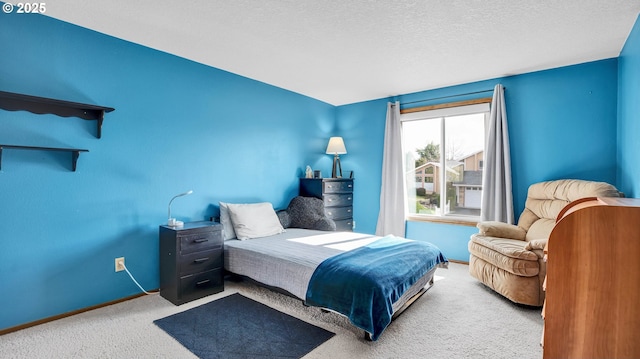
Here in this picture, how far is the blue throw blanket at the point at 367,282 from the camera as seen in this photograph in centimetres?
200

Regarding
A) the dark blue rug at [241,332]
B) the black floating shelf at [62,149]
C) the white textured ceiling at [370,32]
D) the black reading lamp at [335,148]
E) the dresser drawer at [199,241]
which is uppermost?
the white textured ceiling at [370,32]

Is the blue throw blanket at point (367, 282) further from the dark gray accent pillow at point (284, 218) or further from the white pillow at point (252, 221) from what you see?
the dark gray accent pillow at point (284, 218)

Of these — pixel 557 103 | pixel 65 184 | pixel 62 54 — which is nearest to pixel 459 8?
pixel 557 103

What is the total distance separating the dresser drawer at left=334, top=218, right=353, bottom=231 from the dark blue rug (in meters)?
2.16

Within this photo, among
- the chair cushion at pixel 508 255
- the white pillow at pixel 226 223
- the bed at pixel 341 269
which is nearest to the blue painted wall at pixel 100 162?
the white pillow at pixel 226 223

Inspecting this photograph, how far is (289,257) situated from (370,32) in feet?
6.94

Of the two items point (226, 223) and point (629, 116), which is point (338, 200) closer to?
point (226, 223)

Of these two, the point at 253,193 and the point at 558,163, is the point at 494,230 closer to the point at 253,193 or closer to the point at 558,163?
the point at 558,163

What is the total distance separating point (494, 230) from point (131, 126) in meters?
3.89

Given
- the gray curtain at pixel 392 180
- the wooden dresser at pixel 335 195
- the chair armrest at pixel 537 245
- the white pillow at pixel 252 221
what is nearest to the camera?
the chair armrest at pixel 537 245

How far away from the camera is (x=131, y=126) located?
9.28 ft

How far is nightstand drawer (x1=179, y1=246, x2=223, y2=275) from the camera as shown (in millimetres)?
2740

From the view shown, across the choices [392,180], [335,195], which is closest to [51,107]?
[335,195]

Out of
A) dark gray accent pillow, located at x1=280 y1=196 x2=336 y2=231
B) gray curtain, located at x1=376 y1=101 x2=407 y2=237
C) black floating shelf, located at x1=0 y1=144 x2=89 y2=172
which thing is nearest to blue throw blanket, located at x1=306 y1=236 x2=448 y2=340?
dark gray accent pillow, located at x1=280 y1=196 x2=336 y2=231
